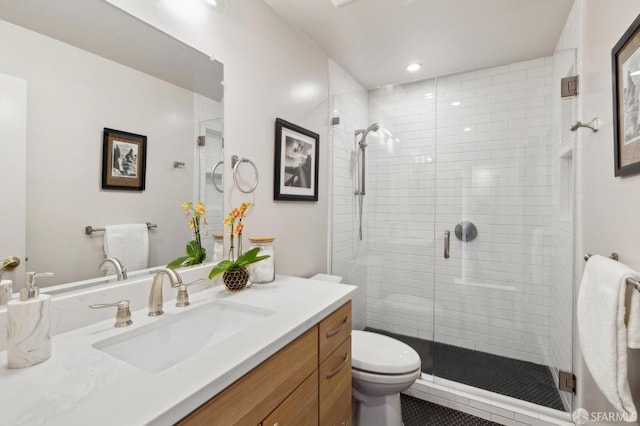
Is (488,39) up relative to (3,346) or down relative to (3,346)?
up

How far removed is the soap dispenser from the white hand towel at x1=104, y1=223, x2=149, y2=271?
1.01 ft

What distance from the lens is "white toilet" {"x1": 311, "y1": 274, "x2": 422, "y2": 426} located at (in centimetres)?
157

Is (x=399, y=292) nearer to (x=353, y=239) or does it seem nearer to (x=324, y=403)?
(x=353, y=239)

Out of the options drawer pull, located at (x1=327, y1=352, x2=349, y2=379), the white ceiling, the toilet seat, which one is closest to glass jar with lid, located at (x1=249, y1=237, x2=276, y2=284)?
drawer pull, located at (x1=327, y1=352, x2=349, y2=379)

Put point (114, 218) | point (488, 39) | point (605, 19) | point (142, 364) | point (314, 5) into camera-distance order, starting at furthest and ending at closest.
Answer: point (488, 39) < point (314, 5) < point (605, 19) < point (114, 218) < point (142, 364)

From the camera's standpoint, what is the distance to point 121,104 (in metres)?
1.07

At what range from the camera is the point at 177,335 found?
1.04 meters

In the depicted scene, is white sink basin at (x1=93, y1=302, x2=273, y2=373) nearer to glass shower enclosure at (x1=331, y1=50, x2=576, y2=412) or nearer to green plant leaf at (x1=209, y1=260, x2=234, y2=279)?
green plant leaf at (x1=209, y1=260, x2=234, y2=279)

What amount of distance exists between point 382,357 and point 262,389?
1.05m

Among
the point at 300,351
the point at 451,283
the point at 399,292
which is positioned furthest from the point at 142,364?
the point at 451,283

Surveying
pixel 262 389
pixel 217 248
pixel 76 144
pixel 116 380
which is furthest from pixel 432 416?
pixel 76 144

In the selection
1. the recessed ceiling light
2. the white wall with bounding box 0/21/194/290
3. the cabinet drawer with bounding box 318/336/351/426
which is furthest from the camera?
the recessed ceiling light

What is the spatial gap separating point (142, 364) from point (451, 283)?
8.01ft

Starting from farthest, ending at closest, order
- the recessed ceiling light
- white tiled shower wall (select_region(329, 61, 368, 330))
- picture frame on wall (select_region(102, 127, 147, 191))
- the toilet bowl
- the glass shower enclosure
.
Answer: white tiled shower wall (select_region(329, 61, 368, 330)), the glass shower enclosure, the recessed ceiling light, the toilet bowl, picture frame on wall (select_region(102, 127, 147, 191))
